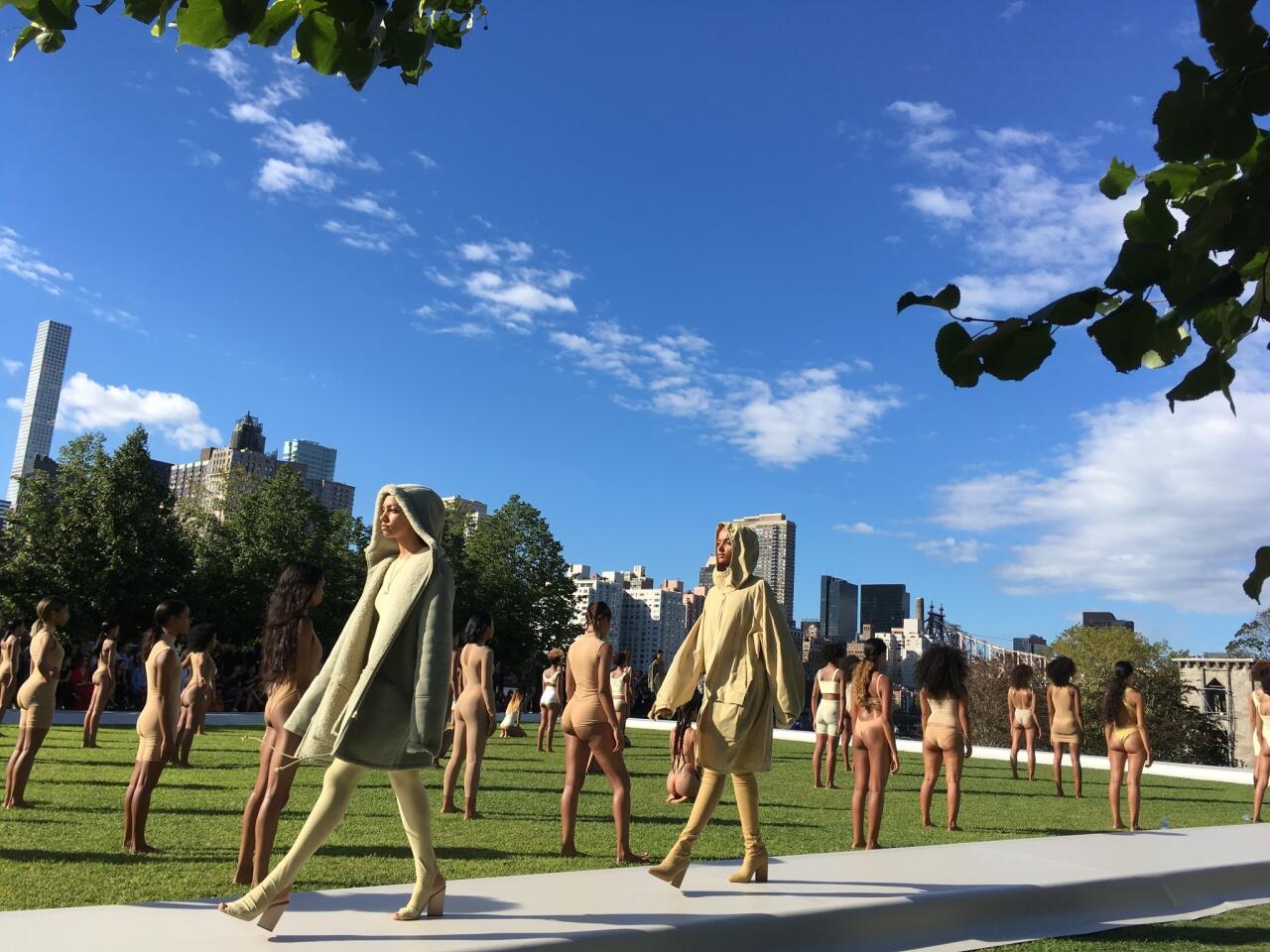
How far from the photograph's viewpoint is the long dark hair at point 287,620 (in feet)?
19.7

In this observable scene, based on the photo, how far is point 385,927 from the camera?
4.46 meters

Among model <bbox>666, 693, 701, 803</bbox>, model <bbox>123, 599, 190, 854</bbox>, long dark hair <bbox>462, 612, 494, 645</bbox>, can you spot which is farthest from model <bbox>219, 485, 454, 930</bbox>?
long dark hair <bbox>462, 612, 494, 645</bbox>

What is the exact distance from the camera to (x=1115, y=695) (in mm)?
10227

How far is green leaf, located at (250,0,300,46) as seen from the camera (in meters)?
2.76

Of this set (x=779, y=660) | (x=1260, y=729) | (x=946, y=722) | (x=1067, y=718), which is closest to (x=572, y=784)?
(x=779, y=660)

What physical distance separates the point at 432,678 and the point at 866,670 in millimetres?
6010

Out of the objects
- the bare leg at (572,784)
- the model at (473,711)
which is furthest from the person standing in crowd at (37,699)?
the bare leg at (572,784)

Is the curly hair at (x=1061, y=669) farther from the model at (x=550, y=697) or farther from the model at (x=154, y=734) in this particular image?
the model at (x=154, y=734)

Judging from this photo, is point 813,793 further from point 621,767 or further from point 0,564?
point 0,564

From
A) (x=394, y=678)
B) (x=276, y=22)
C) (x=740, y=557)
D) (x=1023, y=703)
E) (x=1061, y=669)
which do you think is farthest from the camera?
(x=1023, y=703)

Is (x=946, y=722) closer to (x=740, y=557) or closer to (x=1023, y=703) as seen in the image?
(x=740, y=557)

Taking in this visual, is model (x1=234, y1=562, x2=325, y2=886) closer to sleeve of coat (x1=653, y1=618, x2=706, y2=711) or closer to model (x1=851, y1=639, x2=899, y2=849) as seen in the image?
sleeve of coat (x1=653, y1=618, x2=706, y2=711)

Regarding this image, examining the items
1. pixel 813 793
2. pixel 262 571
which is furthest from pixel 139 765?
pixel 262 571

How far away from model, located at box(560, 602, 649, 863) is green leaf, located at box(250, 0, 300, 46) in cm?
501
